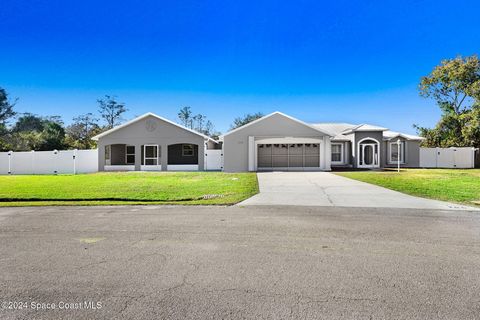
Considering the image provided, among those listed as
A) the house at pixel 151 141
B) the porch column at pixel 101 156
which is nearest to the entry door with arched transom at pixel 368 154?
the house at pixel 151 141

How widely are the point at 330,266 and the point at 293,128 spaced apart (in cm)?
2172

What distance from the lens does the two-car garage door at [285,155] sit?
2606 centimetres

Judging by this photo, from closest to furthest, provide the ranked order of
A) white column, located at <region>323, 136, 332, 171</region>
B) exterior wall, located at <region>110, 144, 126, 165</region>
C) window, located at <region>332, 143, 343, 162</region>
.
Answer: white column, located at <region>323, 136, 332, 171</region>
exterior wall, located at <region>110, 144, 126, 165</region>
window, located at <region>332, 143, 343, 162</region>

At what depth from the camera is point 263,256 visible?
15.1 feet

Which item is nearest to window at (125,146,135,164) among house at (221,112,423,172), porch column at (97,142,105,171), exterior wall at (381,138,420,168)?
porch column at (97,142,105,171)

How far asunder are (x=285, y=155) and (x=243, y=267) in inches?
889

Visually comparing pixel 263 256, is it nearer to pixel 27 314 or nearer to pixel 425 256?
pixel 425 256

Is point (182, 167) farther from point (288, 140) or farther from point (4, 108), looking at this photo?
point (4, 108)

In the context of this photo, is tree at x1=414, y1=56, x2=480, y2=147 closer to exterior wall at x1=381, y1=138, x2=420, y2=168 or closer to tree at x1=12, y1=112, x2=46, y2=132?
exterior wall at x1=381, y1=138, x2=420, y2=168

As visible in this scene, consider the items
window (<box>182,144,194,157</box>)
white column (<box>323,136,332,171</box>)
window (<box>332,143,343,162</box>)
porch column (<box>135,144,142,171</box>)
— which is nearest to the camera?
white column (<box>323,136,332,171</box>)

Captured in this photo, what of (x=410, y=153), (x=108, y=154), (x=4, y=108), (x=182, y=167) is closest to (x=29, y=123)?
(x=4, y=108)

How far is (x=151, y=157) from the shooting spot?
2742cm

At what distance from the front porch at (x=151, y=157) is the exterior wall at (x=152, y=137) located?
9 centimetres

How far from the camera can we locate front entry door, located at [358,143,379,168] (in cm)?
2819
